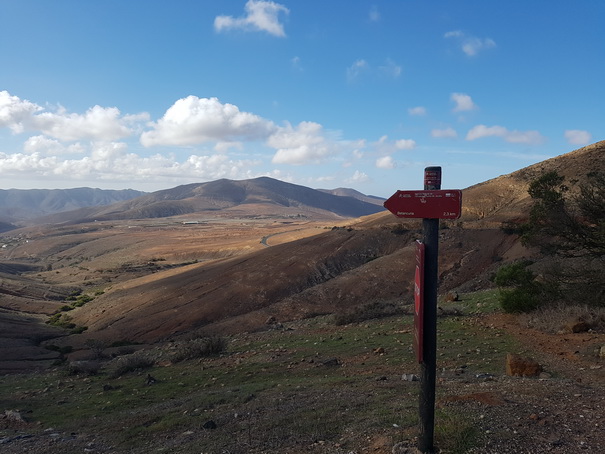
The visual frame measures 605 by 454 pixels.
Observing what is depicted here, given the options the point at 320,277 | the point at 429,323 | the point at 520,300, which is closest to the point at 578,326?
the point at 520,300

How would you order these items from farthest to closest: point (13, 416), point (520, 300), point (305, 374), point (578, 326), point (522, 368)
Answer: point (520, 300), point (578, 326), point (305, 374), point (13, 416), point (522, 368)

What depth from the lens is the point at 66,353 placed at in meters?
26.5

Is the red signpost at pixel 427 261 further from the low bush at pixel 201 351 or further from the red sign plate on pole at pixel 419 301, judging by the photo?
the low bush at pixel 201 351

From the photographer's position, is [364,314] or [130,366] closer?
[130,366]

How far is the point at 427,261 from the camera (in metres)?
5.21

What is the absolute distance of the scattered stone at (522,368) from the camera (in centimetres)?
984

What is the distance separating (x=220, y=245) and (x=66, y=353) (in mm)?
49689

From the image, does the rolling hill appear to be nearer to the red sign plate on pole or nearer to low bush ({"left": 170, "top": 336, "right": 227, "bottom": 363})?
low bush ({"left": 170, "top": 336, "right": 227, "bottom": 363})

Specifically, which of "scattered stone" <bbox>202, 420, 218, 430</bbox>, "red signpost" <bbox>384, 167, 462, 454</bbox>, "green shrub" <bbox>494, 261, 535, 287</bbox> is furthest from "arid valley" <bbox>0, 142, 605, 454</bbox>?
"green shrub" <bbox>494, 261, 535, 287</bbox>

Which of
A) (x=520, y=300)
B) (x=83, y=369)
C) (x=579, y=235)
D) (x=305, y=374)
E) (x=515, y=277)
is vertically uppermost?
(x=579, y=235)

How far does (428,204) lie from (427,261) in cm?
66

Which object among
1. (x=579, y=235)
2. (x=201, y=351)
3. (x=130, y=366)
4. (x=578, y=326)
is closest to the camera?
(x=578, y=326)

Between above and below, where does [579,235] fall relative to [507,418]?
above

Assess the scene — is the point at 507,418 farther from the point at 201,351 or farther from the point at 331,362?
the point at 201,351
